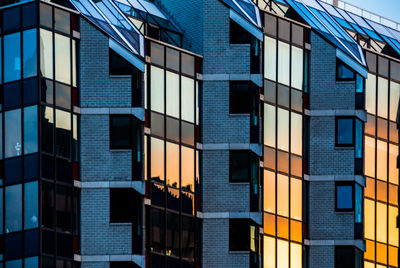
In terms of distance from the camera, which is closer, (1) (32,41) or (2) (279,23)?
(1) (32,41)

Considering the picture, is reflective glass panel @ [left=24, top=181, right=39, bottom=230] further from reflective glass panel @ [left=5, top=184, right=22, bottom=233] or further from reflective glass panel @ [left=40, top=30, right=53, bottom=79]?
reflective glass panel @ [left=40, top=30, right=53, bottom=79]

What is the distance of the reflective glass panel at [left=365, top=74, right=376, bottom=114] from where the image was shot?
61.4 m

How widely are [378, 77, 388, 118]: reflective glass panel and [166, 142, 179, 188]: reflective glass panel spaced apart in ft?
38.2

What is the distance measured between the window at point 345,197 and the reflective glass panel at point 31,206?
47.0 feet

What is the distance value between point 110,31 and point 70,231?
7815mm

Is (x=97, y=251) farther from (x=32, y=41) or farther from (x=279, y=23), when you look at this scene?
(x=279, y=23)

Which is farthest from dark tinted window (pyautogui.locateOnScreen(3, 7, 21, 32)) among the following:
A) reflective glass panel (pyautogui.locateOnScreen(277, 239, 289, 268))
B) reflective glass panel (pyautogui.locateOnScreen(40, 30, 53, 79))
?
reflective glass panel (pyautogui.locateOnScreen(277, 239, 289, 268))

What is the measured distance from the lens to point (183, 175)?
54938 mm

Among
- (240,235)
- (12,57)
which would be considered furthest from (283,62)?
(12,57)

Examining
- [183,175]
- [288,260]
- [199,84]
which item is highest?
[199,84]

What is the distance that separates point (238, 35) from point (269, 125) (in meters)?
4.07

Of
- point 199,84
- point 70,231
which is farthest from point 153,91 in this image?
point 70,231

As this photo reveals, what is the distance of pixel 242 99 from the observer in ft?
184

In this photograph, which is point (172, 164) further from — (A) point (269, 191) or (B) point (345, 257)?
(B) point (345, 257)
